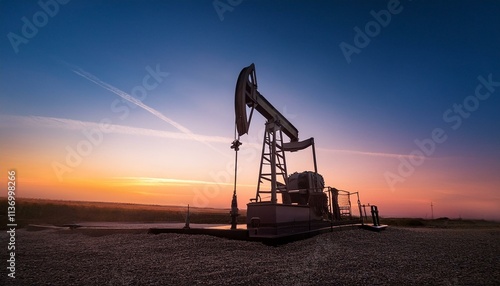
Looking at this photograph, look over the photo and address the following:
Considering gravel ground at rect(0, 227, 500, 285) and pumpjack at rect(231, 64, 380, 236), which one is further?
pumpjack at rect(231, 64, 380, 236)

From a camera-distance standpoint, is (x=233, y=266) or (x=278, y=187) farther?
(x=278, y=187)

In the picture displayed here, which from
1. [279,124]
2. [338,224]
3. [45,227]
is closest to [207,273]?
[279,124]

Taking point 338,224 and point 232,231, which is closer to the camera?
point 232,231

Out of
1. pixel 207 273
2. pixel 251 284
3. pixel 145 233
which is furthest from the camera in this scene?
pixel 145 233

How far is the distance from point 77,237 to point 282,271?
1099 cm

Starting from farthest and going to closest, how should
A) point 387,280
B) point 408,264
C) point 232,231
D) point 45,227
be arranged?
point 45,227
point 232,231
point 408,264
point 387,280

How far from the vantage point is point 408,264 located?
6742mm

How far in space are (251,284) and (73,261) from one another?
5458mm

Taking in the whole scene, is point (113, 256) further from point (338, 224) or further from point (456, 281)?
point (338, 224)

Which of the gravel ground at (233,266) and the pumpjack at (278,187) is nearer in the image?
the gravel ground at (233,266)

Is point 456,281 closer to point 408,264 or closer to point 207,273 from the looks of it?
point 408,264

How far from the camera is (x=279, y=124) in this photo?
624 inches

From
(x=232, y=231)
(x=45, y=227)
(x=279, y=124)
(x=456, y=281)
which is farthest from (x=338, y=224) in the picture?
(x=45, y=227)

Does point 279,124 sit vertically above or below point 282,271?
above
